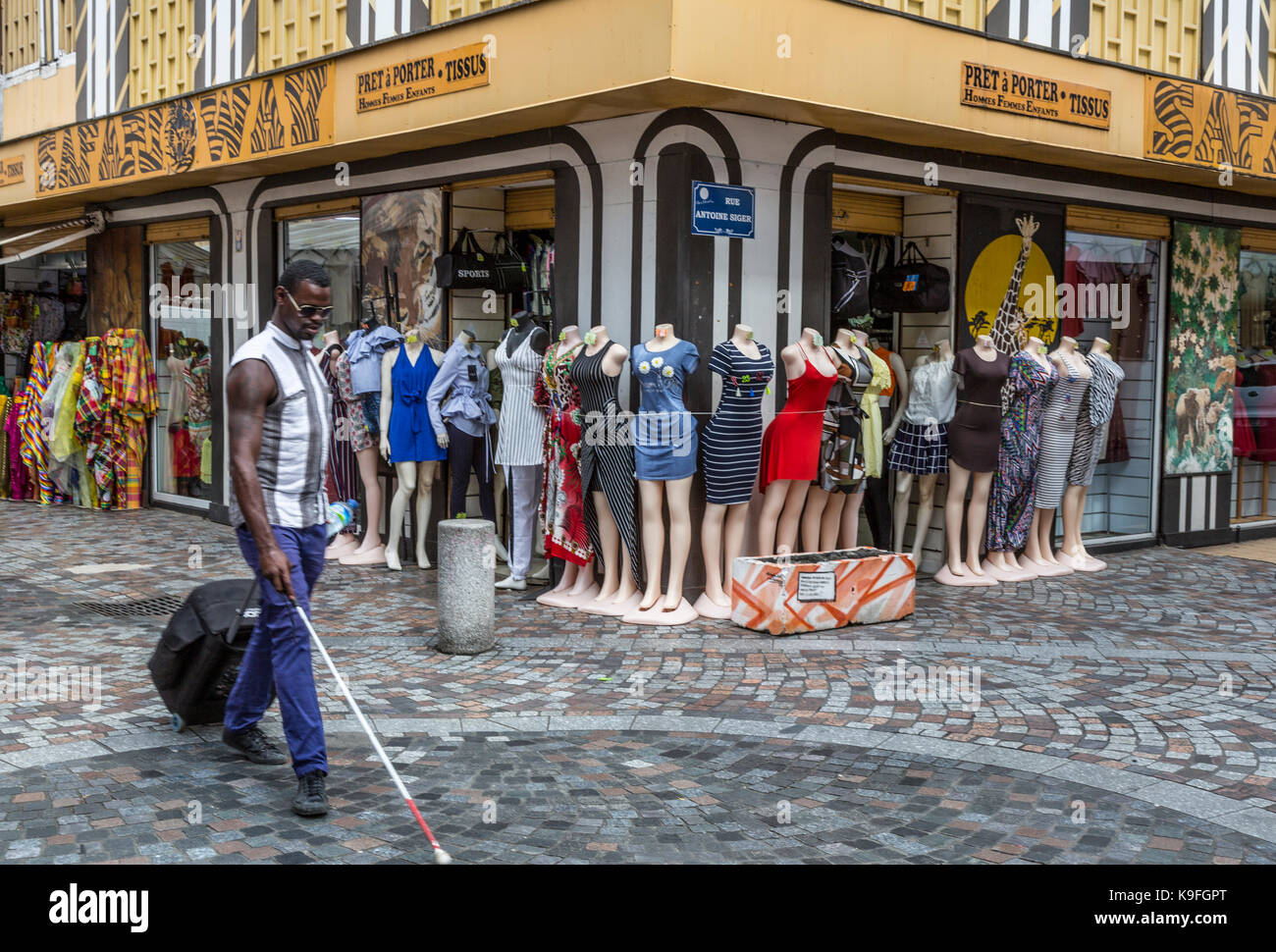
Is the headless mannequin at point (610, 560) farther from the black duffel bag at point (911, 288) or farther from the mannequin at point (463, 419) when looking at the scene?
the black duffel bag at point (911, 288)

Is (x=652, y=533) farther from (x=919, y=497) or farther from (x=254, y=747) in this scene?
(x=254, y=747)

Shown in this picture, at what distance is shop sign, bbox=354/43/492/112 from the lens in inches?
340

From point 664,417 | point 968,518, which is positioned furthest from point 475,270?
point 968,518

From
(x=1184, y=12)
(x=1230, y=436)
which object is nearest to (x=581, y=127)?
(x=1184, y=12)

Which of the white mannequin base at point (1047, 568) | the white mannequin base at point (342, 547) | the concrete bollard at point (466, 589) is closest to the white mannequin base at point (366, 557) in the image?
the white mannequin base at point (342, 547)

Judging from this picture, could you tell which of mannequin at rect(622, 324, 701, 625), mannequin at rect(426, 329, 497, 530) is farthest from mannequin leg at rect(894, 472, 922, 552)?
mannequin at rect(426, 329, 497, 530)

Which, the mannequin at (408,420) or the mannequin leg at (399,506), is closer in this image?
the mannequin at (408,420)

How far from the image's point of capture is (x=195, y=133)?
37.5ft

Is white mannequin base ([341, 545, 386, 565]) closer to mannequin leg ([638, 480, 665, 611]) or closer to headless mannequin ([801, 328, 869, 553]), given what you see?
mannequin leg ([638, 480, 665, 611])

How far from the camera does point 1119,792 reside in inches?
197

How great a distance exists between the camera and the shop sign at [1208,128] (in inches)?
397

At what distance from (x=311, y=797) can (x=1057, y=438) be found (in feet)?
23.2

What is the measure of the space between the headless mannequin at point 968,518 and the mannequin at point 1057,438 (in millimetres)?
559

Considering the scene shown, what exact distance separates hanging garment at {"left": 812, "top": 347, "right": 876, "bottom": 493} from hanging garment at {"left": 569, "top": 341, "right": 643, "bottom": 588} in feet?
4.33
